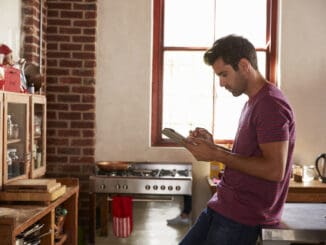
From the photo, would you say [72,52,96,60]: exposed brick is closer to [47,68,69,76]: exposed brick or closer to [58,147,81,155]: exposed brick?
[47,68,69,76]: exposed brick

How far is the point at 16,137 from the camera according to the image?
10.5 ft

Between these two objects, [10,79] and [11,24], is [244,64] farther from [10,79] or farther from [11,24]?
[11,24]

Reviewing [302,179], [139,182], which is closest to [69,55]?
[139,182]

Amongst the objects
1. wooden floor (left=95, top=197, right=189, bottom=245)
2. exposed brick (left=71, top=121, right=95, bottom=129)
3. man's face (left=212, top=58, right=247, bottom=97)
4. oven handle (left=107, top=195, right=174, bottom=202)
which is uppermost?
man's face (left=212, top=58, right=247, bottom=97)

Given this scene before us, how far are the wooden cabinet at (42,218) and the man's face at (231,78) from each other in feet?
3.82

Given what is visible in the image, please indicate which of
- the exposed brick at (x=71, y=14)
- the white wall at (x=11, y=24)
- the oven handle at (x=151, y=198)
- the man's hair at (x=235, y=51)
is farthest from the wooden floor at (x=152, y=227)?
the man's hair at (x=235, y=51)

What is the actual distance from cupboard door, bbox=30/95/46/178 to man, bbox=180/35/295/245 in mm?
1635

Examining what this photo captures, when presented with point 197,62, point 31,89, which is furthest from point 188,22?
point 31,89

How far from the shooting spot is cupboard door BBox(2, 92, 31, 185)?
2918 millimetres

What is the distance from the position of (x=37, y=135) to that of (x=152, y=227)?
1.18 meters

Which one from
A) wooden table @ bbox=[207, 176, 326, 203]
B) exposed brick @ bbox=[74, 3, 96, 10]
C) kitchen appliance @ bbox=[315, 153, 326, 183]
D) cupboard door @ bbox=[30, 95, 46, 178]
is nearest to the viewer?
cupboard door @ bbox=[30, 95, 46, 178]

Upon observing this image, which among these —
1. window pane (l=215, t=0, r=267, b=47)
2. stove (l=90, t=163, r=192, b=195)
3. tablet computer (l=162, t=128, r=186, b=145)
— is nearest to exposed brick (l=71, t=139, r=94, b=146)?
stove (l=90, t=163, r=192, b=195)

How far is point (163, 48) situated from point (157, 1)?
0.45 metres

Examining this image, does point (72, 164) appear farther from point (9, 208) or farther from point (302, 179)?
point (302, 179)
